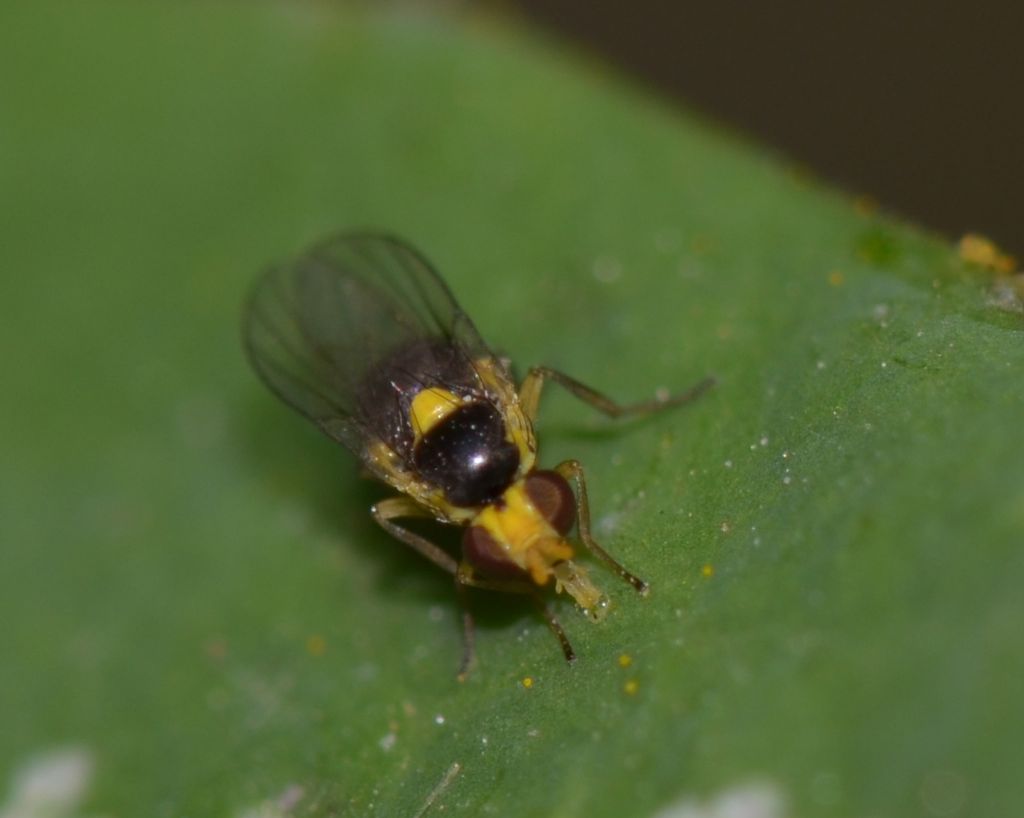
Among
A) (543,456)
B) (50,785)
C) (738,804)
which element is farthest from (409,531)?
(738,804)

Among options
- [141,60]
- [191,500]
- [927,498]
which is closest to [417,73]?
[141,60]

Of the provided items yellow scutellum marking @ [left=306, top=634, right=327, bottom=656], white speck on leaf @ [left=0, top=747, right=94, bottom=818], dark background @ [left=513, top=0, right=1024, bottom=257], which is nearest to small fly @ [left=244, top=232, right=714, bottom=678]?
yellow scutellum marking @ [left=306, top=634, right=327, bottom=656]

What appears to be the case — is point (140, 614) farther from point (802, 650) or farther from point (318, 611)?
point (802, 650)

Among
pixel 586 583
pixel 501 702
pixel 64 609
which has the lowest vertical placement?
pixel 64 609

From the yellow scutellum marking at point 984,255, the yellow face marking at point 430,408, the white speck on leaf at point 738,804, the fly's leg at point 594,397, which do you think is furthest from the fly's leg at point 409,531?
the yellow scutellum marking at point 984,255

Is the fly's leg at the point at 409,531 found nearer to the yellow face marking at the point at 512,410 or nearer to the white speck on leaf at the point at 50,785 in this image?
the yellow face marking at the point at 512,410

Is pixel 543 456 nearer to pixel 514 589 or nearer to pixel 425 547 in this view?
pixel 425 547

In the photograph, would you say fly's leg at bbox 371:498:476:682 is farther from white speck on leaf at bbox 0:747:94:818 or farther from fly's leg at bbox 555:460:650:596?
white speck on leaf at bbox 0:747:94:818
